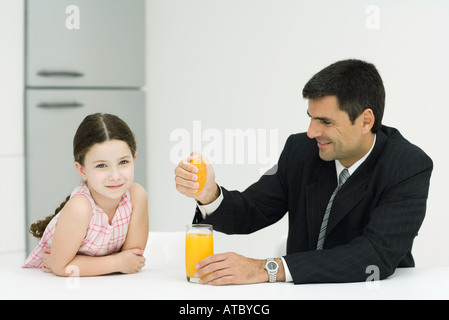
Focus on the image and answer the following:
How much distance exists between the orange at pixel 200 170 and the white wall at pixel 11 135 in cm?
159

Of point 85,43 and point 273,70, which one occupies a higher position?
point 85,43

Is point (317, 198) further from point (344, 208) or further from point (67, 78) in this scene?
point (67, 78)

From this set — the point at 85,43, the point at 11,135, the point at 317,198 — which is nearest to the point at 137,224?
the point at 317,198

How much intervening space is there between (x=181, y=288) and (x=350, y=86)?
0.74 metres

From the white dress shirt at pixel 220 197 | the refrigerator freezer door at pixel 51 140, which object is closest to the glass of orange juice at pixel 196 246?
the white dress shirt at pixel 220 197

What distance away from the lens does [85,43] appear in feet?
9.87

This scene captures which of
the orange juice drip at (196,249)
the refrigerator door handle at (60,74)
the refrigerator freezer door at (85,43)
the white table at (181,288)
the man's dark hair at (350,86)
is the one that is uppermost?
the refrigerator freezer door at (85,43)

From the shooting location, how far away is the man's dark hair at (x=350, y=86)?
1.66 metres

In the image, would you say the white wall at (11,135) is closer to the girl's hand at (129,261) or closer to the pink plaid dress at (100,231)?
the pink plaid dress at (100,231)

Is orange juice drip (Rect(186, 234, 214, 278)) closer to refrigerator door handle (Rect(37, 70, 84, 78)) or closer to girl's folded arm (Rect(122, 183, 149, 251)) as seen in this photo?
girl's folded arm (Rect(122, 183, 149, 251))

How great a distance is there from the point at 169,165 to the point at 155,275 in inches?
→ 74.2

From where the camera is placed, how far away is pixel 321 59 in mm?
3025
